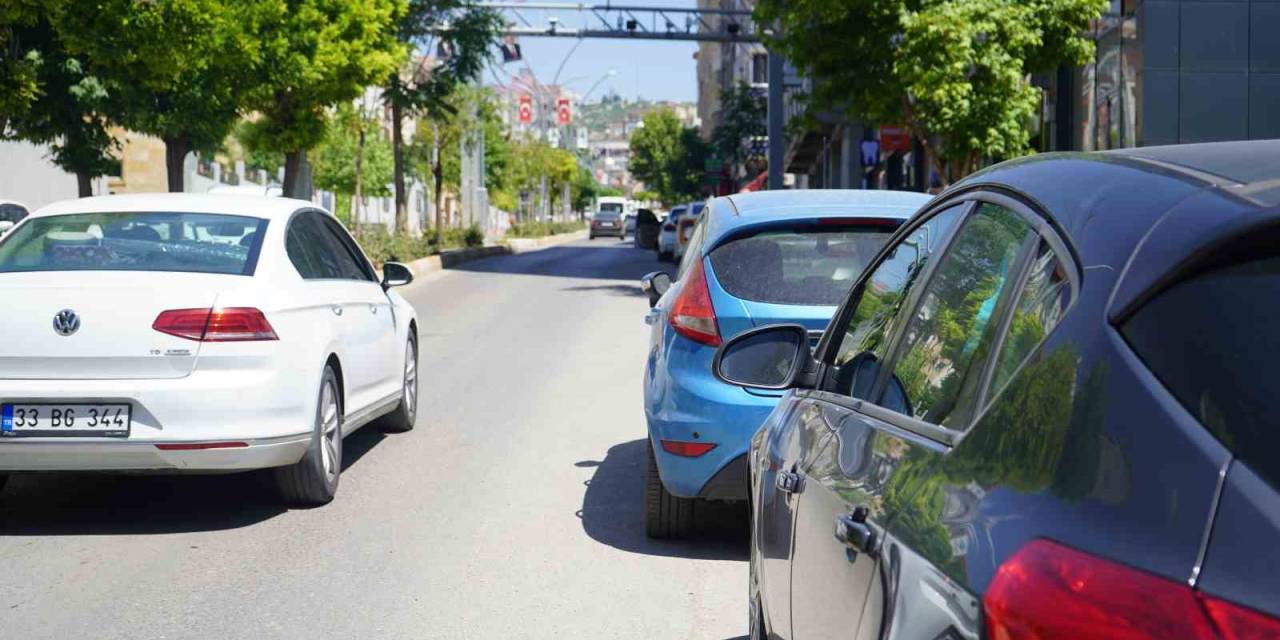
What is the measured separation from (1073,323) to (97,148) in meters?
24.6

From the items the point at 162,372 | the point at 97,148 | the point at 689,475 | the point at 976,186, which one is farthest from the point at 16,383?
the point at 97,148

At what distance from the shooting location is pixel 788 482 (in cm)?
354

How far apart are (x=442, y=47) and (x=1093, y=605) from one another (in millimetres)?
39907

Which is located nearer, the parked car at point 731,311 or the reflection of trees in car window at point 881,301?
the reflection of trees in car window at point 881,301

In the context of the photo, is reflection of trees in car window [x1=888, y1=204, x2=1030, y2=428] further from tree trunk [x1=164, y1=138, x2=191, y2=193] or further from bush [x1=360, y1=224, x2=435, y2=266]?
bush [x1=360, y1=224, x2=435, y2=266]

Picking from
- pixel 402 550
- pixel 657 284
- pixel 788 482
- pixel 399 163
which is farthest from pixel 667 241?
pixel 788 482

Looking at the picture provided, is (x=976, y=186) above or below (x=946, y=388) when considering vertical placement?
above

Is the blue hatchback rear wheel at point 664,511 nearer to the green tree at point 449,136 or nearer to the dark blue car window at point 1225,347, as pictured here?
the dark blue car window at point 1225,347

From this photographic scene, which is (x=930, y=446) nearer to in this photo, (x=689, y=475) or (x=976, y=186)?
(x=976, y=186)

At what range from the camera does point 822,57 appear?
22.2m

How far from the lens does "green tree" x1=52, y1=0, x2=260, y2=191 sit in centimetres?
1864

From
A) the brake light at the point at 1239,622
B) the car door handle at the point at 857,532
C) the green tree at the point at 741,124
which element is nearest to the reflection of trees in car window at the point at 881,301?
the car door handle at the point at 857,532

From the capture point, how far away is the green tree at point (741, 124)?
71812mm

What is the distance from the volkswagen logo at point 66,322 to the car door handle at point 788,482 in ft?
14.2
